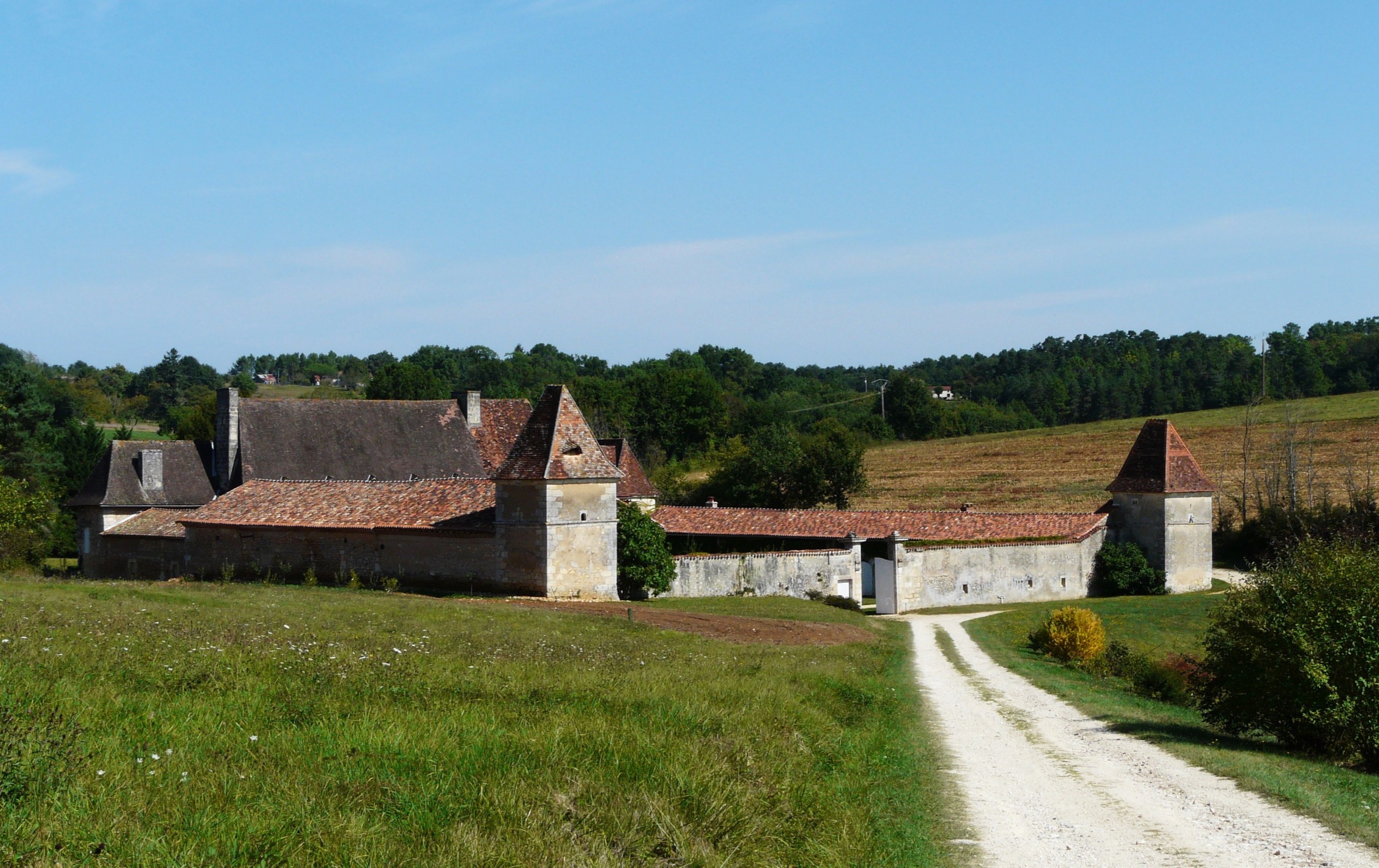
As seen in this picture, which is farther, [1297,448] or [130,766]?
[1297,448]

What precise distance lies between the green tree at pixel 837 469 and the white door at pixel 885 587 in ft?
67.5

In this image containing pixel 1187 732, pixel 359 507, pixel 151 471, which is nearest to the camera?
pixel 1187 732

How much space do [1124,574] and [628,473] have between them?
1932cm

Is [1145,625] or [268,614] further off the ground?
[268,614]

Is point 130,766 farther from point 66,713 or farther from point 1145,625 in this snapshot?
point 1145,625

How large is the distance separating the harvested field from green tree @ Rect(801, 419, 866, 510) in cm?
3009

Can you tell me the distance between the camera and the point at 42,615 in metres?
15.6

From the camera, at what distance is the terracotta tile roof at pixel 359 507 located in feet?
111

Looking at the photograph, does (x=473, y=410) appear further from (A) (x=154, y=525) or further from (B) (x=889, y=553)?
(B) (x=889, y=553)

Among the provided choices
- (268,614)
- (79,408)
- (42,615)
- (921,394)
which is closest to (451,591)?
(268,614)

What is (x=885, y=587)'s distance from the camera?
3962 centimetres

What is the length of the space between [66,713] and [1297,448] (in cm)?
7522

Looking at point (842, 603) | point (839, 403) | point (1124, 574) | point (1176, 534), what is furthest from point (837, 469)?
point (839, 403)

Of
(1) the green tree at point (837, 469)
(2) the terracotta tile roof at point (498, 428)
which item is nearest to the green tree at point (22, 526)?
(2) the terracotta tile roof at point (498, 428)
